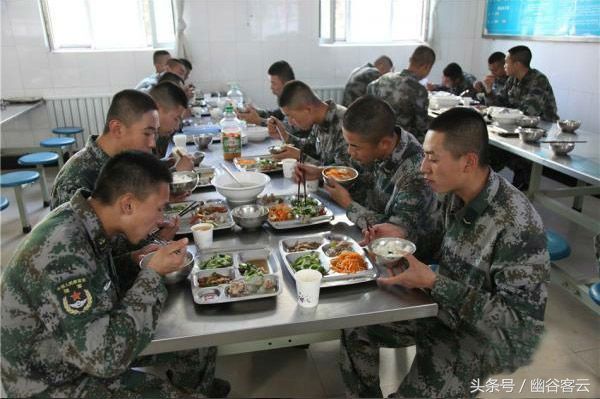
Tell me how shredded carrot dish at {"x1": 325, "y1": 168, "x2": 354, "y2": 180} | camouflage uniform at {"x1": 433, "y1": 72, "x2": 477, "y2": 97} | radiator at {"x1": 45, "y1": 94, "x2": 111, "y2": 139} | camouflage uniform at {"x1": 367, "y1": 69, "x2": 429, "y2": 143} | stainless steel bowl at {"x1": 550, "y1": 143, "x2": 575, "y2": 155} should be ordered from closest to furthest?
1. shredded carrot dish at {"x1": 325, "y1": 168, "x2": 354, "y2": 180}
2. stainless steel bowl at {"x1": 550, "y1": 143, "x2": 575, "y2": 155}
3. camouflage uniform at {"x1": 367, "y1": 69, "x2": 429, "y2": 143}
4. radiator at {"x1": 45, "y1": 94, "x2": 111, "y2": 139}
5. camouflage uniform at {"x1": 433, "y1": 72, "x2": 477, "y2": 97}

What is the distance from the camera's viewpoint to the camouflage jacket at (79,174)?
2.07 m

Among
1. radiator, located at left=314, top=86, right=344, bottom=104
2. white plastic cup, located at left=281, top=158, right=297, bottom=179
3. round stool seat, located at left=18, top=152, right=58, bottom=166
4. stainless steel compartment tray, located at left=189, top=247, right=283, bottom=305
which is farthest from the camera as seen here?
radiator, located at left=314, top=86, right=344, bottom=104

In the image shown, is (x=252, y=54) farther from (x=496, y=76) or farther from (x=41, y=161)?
(x=496, y=76)

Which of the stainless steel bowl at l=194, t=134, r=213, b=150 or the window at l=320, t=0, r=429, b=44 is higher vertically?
the window at l=320, t=0, r=429, b=44

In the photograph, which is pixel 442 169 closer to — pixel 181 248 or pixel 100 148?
pixel 181 248

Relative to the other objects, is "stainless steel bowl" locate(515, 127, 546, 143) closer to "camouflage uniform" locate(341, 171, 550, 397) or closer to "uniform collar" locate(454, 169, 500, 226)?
"camouflage uniform" locate(341, 171, 550, 397)

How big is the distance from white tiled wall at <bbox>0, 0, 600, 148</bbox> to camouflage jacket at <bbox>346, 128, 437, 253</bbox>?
3.96 metres

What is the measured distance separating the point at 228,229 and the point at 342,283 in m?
0.72

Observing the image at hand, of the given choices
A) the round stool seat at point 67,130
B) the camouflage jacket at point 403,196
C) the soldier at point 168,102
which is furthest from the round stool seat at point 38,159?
the camouflage jacket at point 403,196

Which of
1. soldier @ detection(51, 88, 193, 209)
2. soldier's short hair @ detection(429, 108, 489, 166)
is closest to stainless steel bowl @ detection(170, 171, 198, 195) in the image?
soldier @ detection(51, 88, 193, 209)

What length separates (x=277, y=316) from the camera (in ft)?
4.78

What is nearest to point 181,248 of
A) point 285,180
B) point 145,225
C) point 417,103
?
point 145,225

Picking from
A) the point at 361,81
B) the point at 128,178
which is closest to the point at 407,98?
the point at 361,81

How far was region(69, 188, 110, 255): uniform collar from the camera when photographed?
142cm
